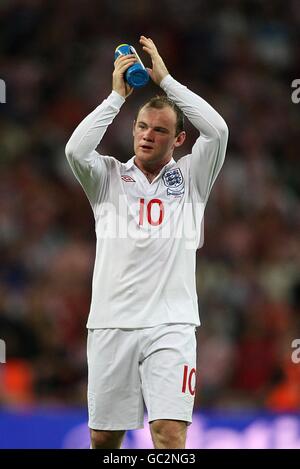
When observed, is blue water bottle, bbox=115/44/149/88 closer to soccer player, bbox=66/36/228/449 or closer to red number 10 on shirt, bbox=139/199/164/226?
soccer player, bbox=66/36/228/449

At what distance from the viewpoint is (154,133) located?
504 cm

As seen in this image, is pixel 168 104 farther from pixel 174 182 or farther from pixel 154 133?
pixel 174 182

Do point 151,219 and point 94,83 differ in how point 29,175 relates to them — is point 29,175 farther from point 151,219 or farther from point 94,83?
point 151,219

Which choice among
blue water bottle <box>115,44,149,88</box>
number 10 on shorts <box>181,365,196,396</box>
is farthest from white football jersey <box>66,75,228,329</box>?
number 10 on shorts <box>181,365,196,396</box>

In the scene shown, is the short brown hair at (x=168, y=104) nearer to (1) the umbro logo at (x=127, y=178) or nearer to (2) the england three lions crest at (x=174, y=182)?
(2) the england three lions crest at (x=174, y=182)

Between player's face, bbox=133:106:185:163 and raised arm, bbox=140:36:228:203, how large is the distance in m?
0.10

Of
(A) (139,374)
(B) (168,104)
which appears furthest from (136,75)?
(A) (139,374)

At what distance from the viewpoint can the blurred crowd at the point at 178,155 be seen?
8.56 metres

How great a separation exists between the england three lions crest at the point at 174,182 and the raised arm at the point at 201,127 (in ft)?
0.23

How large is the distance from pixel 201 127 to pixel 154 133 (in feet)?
0.75

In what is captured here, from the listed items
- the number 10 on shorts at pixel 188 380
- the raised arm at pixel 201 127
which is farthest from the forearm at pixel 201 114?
the number 10 on shorts at pixel 188 380

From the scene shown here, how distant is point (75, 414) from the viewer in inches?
284

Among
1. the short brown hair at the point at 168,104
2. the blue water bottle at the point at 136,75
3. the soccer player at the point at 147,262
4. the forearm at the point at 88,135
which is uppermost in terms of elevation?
the blue water bottle at the point at 136,75

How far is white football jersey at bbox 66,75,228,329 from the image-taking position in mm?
4926
